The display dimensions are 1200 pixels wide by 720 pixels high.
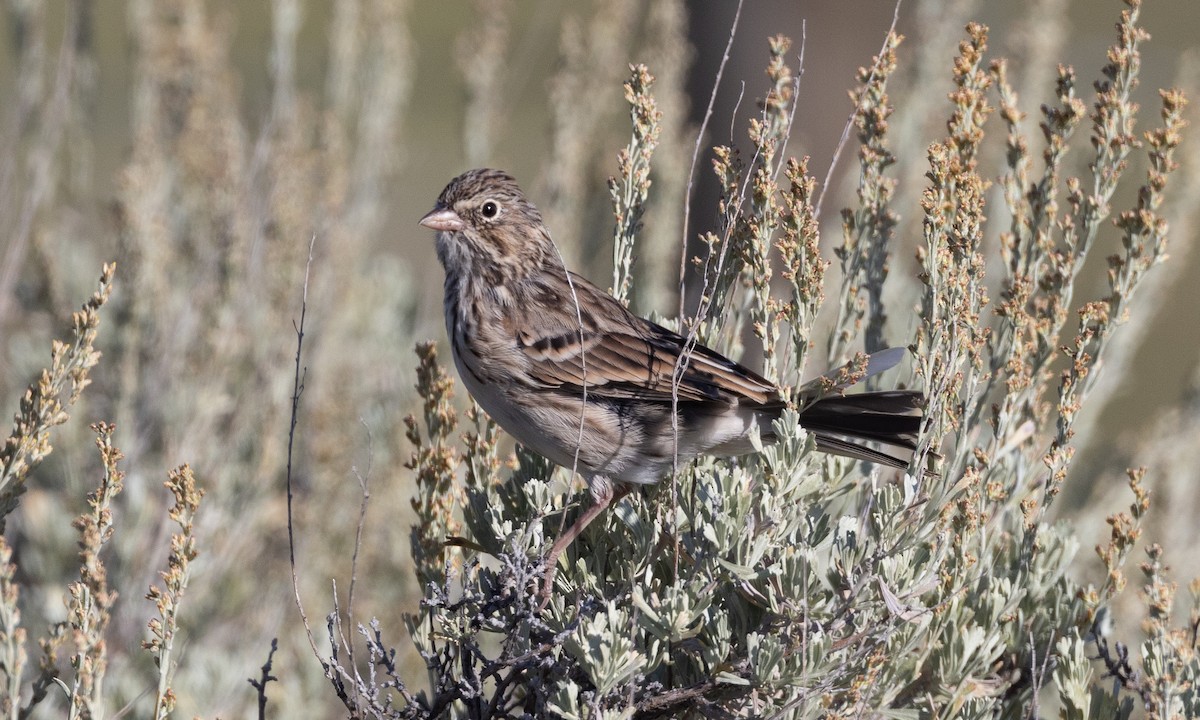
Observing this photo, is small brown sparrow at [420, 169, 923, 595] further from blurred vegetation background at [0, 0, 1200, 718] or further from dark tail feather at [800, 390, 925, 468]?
blurred vegetation background at [0, 0, 1200, 718]

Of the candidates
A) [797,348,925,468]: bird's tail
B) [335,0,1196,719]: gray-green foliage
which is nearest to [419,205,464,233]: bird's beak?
[335,0,1196,719]: gray-green foliage

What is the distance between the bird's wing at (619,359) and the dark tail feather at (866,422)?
0.60 ft

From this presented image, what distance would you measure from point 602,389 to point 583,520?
Result: 2.10 feet

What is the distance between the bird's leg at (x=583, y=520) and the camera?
118 inches

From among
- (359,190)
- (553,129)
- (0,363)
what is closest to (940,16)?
(553,129)

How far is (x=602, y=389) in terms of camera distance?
144 inches

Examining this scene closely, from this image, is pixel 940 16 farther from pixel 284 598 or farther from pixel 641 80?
pixel 284 598

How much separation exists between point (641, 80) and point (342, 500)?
323 centimetres

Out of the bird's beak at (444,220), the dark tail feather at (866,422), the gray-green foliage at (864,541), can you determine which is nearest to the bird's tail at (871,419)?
the dark tail feather at (866,422)

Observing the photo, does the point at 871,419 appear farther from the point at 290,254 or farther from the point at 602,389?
the point at 290,254

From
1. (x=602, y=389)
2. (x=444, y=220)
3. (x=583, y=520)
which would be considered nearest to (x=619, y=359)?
(x=602, y=389)

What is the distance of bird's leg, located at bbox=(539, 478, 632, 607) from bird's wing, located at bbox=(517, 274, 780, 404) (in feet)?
0.99

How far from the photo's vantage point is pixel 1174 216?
570cm

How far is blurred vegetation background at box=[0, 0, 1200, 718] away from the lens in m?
5.14
